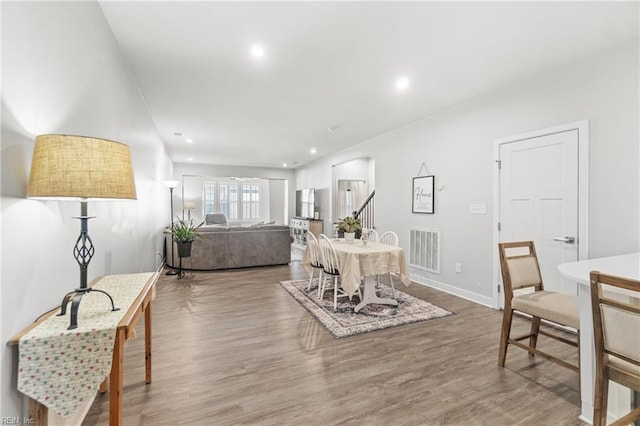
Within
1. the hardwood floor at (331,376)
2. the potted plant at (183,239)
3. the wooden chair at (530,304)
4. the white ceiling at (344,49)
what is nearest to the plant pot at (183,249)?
the potted plant at (183,239)

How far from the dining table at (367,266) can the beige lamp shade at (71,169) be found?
2.39 metres

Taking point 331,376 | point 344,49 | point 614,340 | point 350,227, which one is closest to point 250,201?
point 350,227

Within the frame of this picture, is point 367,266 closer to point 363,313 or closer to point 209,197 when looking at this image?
point 363,313

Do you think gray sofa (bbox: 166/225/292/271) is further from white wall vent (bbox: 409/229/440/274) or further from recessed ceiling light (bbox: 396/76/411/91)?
recessed ceiling light (bbox: 396/76/411/91)

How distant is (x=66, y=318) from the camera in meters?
1.29

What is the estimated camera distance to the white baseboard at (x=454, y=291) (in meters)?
3.62

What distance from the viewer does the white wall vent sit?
4340mm

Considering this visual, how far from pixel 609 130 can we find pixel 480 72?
1.25 m

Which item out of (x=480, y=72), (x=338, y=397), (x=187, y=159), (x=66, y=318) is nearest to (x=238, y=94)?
(x=480, y=72)

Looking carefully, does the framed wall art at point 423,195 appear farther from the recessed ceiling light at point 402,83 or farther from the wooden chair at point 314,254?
the wooden chair at point 314,254

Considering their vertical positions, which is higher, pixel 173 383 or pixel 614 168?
pixel 614 168

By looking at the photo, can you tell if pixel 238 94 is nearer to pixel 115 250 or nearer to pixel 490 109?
pixel 115 250

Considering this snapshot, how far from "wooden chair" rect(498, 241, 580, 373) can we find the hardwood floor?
0.72 feet

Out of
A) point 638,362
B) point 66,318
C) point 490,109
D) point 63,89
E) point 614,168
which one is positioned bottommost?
point 638,362
